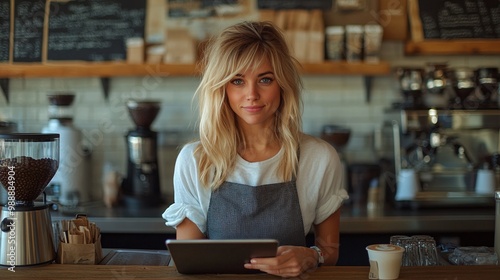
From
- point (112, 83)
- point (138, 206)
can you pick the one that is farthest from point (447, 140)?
point (112, 83)

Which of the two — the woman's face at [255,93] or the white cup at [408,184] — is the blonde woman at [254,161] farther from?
the white cup at [408,184]

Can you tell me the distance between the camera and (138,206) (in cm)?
368

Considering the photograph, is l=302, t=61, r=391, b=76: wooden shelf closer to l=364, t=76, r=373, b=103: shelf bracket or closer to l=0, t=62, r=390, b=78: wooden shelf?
l=0, t=62, r=390, b=78: wooden shelf

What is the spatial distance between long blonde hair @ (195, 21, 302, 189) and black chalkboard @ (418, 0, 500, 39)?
6.78 feet

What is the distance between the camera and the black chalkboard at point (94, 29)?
4.02 metres

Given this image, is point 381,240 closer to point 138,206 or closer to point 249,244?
point 138,206

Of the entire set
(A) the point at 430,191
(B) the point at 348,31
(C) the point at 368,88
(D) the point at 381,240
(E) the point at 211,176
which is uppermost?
(B) the point at 348,31

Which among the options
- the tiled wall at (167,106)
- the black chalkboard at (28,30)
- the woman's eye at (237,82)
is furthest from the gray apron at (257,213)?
the black chalkboard at (28,30)

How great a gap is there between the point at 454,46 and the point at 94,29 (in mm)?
2212

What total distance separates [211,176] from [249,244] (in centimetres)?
50

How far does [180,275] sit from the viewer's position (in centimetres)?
183

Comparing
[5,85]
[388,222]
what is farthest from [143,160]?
[388,222]

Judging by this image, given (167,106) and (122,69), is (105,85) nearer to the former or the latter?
(122,69)

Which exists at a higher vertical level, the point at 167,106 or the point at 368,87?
the point at 368,87
